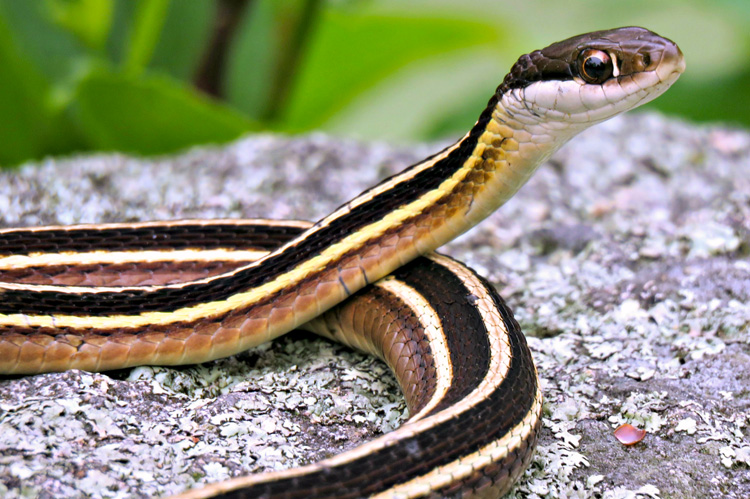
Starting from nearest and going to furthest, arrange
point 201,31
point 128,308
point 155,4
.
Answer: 1. point 128,308
2. point 155,4
3. point 201,31

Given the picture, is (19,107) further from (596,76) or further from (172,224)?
(596,76)

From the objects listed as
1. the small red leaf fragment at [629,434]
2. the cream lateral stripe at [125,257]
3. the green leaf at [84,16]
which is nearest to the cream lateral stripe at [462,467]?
the small red leaf fragment at [629,434]

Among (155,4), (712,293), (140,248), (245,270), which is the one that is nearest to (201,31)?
(155,4)

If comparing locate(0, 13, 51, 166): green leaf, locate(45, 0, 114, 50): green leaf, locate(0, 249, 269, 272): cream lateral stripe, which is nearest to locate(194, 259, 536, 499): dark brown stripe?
locate(0, 249, 269, 272): cream lateral stripe

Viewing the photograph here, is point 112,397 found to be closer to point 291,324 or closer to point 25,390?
point 25,390

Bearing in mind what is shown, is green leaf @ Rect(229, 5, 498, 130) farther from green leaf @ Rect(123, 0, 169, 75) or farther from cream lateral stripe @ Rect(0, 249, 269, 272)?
cream lateral stripe @ Rect(0, 249, 269, 272)

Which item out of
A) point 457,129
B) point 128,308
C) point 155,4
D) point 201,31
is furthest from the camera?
point 457,129
